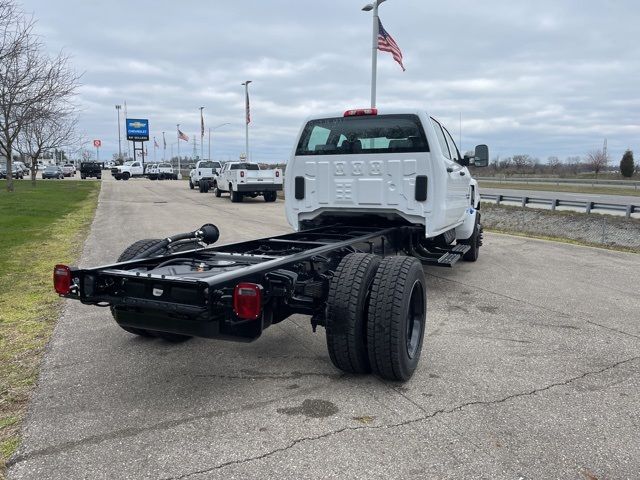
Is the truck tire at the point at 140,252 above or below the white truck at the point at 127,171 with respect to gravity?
below

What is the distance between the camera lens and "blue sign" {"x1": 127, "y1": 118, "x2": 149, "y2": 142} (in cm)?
9356

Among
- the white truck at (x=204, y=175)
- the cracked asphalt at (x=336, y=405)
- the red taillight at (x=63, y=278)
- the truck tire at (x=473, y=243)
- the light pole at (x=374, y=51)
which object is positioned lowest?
the cracked asphalt at (x=336, y=405)

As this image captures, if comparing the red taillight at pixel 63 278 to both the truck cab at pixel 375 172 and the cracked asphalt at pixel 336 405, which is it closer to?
the cracked asphalt at pixel 336 405

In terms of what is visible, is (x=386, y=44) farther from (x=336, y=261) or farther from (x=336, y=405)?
(x=336, y=405)

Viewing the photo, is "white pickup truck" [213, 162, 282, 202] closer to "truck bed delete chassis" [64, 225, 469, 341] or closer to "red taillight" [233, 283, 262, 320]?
"truck bed delete chassis" [64, 225, 469, 341]

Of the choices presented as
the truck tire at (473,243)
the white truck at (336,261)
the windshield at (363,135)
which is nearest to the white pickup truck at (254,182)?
the truck tire at (473,243)

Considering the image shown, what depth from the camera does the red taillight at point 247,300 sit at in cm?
319

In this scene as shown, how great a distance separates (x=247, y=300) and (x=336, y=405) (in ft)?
3.31

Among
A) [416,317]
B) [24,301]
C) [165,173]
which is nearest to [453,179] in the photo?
[416,317]

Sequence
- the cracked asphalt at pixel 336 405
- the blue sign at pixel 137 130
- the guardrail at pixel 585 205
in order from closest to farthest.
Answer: the cracked asphalt at pixel 336 405, the guardrail at pixel 585 205, the blue sign at pixel 137 130

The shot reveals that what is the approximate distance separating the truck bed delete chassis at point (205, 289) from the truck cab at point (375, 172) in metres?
1.75

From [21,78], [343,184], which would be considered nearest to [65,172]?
[21,78]

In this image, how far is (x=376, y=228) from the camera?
262 inches

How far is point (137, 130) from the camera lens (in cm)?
9400
